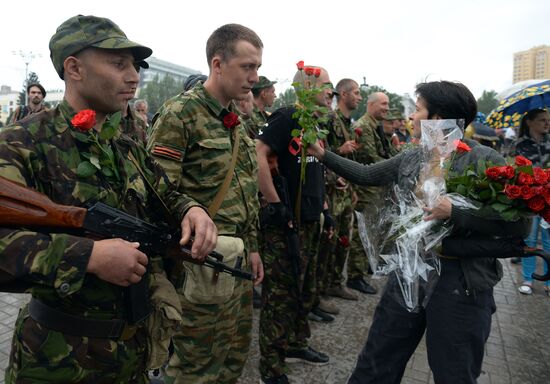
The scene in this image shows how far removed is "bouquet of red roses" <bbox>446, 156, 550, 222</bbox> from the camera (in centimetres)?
209

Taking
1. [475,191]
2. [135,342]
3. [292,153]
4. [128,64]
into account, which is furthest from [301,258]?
[128,64]

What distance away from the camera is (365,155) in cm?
588

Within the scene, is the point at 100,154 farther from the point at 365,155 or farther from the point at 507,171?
→ the point at 365,155

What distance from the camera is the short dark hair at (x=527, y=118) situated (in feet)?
18.5

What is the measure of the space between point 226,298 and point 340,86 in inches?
164

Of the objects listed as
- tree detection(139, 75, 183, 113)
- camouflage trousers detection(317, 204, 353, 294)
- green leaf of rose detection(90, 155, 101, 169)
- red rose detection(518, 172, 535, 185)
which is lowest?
camouflage trousers detection(317, 204, 353, 294)

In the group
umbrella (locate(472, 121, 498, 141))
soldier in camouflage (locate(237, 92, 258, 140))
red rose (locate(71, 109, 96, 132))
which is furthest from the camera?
umbrella (locate(472, 121, 498, 141))

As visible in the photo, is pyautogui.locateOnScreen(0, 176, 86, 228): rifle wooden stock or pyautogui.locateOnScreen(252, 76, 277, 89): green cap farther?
pyautogui.locateOnScreen(252, 76, 277, 89): green cap

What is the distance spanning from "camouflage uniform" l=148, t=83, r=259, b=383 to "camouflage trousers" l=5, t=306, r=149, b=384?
0.77 metres

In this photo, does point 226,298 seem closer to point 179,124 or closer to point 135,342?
point 135,342

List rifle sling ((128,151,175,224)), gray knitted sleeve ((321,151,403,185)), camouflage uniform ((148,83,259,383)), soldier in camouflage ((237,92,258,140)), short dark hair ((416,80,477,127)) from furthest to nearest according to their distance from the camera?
1. soldier in camouflage ((237,92,258,140))
2. gray knitted sleeve ((321,151,403,185))
3. short dark hair ((416,80,477,127))
4. camouflage uniform ((148,83,259,383))
5. rifle sling ((128,151,175,224))

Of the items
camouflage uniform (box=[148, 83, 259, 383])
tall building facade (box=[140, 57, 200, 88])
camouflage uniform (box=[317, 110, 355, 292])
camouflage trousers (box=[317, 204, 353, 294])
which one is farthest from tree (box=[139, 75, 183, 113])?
camouflage uniform (box=[148, 83, 259, 383])

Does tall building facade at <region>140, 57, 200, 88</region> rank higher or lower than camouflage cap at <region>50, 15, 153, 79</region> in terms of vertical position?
higher

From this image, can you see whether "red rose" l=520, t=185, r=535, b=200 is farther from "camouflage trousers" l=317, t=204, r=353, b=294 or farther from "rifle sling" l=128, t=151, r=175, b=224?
"camouflage trousers" l=317, t=204, r=353, b=294
